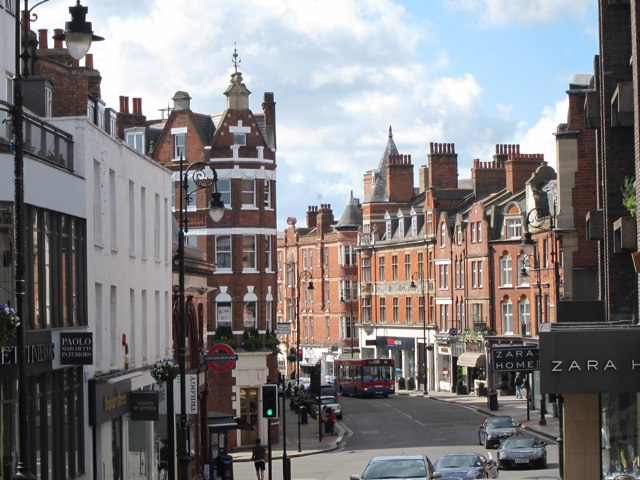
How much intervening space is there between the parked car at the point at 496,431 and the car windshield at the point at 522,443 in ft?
20.5

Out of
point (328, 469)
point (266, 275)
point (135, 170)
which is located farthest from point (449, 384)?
point (135, 170)

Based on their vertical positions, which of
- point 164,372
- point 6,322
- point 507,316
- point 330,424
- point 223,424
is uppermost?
point 6,322

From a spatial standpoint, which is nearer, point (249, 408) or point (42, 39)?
point (42, 39)

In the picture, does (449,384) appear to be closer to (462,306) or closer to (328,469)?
(462,306)

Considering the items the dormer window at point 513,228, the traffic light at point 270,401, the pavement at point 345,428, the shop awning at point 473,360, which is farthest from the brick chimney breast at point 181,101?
the shop awning at point 473,360

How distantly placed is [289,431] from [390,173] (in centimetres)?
4608

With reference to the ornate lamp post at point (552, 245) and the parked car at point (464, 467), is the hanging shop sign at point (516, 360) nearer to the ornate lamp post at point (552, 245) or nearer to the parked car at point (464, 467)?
the ornate lamp post at point (552, 245)

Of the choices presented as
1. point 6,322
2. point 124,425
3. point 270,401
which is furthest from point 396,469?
point 6,322

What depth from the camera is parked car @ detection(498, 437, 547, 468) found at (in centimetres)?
4216

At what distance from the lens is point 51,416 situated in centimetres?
2627

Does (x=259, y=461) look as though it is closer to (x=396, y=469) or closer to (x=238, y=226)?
(x=396, y=469)

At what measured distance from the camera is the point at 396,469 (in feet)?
89.9

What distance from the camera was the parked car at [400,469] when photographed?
88.3 feet

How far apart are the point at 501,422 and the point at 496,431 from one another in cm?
93
